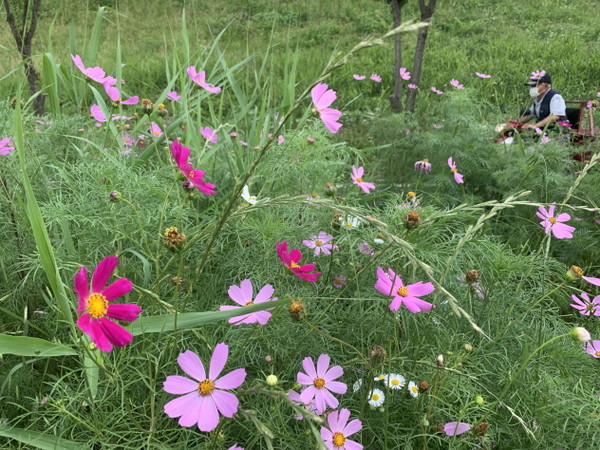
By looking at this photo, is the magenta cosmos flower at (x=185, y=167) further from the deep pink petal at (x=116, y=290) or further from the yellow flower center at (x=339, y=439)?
the yellow flower center at (x=339, y=439)

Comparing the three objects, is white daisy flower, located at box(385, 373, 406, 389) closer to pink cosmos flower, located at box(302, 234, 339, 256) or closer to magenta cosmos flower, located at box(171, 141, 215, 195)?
pink cosmos flower, located at box(302, 234, 339, 256)

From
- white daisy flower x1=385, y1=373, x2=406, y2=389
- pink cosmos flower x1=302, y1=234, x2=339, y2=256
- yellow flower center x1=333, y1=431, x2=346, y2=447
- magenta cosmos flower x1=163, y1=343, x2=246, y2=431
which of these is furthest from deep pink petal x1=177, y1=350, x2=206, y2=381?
pink cosmos flower x1=302, y1=234, x2=339, y2=256

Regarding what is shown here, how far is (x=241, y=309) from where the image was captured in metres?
0.60

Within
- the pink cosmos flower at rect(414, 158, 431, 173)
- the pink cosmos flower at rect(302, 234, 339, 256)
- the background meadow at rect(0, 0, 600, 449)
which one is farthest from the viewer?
the pink cosmos flower at rect(414, 158, 431, 173)

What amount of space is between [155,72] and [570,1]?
22.3 feet

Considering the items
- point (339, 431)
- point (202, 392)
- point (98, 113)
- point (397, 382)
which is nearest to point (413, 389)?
point (397, 382)

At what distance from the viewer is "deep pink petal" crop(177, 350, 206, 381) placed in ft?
1.83

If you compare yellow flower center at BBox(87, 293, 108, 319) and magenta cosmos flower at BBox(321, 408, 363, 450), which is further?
magenta cosmos flower at BBox(321, 408, 363, 450)

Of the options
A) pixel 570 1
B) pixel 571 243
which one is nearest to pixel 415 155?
pixel 571 243

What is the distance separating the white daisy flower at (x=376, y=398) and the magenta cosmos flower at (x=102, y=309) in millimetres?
374

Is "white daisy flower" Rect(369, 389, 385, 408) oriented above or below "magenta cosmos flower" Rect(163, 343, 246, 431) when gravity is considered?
below

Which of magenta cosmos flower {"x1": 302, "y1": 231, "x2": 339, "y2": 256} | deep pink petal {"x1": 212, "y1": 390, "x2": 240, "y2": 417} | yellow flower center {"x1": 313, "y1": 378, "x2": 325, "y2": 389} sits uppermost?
deep pink petal {"x1": 212, "y1": 390, "x2": 240, "y2": 417}

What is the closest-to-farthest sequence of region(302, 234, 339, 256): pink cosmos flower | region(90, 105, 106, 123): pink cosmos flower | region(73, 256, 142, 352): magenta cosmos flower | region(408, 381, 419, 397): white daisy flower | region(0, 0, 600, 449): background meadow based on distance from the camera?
region(73, 256, 142, 352): magenta cosmos flower → region(0, 0, 600, 449): background meadow → region(408, 381, 419, 397): white daisy flower → region(302, 234, 339, 256): pink cosmos flower → region(90, 105, 106, 123): pink cosmos flower

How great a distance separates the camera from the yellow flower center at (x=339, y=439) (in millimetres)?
653
